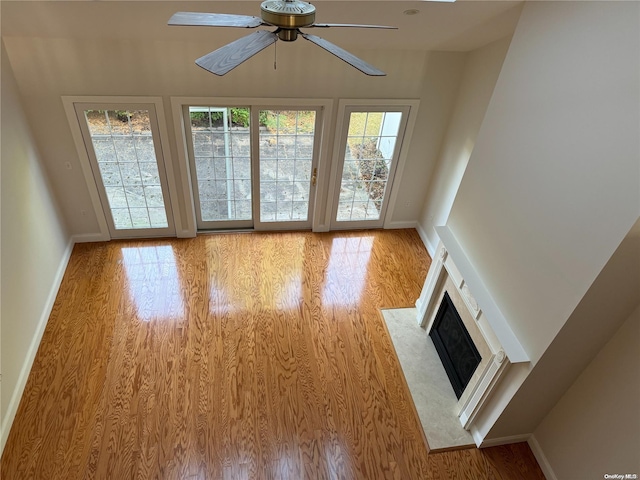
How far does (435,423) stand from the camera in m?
3.36

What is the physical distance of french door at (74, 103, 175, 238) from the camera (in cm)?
414

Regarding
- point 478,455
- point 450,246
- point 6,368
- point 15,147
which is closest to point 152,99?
point 15,147

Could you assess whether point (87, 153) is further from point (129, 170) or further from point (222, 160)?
point (222, 160)

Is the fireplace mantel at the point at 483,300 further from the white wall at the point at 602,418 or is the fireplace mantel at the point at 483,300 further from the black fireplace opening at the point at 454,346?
the white wall at the point at 602,418

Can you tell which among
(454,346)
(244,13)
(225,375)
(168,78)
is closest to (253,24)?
(244,13)

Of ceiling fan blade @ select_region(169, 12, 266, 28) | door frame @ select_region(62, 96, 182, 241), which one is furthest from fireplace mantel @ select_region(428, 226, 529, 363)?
door frame @ select_region(62, 96, 182, 241)

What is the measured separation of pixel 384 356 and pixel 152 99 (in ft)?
11.0

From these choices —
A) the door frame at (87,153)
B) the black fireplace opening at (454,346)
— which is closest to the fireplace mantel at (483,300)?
the black fireplace opening at (454,346)

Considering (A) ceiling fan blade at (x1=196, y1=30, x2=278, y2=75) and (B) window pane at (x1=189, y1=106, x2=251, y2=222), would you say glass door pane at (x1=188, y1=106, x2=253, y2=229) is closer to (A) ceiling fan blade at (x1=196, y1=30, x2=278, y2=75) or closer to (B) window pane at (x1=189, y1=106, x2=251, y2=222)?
(B) window pane at (x1=189, y1=106, x2=251, y2=222)

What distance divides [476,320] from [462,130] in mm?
2191

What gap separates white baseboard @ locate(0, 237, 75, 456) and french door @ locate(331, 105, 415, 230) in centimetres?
316

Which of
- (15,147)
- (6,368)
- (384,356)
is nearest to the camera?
(6,368)

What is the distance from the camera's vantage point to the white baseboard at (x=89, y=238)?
4.88m

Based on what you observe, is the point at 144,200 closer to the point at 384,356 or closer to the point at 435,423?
the point at 384,356
